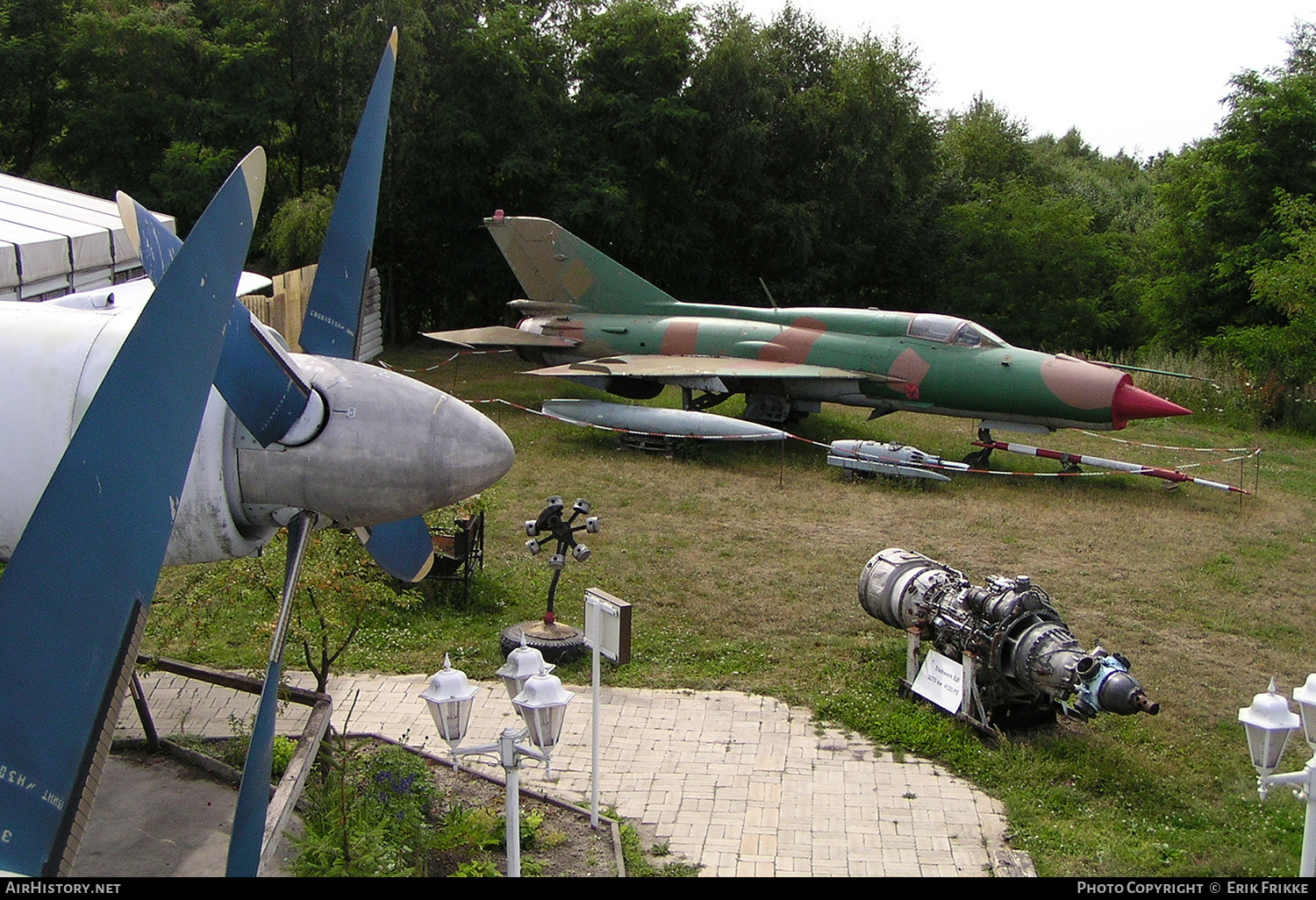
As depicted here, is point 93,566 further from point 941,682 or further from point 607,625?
point 941,682

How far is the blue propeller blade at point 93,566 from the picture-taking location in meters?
3.65

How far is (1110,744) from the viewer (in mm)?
8211

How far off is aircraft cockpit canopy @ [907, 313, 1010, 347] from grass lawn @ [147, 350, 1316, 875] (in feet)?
6.69

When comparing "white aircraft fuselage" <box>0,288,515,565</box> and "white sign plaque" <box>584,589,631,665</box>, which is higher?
"white aircraft fuselage" <box>0,288,515,565</box>

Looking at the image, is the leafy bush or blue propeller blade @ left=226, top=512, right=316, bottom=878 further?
the leafy bush

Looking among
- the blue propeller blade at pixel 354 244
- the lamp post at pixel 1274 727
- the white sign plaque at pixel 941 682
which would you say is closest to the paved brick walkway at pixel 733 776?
the white sign plaque at pixel 941 682

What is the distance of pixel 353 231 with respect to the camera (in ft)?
20.5

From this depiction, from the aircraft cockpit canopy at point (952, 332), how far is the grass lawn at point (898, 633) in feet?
6.69

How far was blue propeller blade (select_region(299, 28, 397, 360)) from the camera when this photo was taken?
20.4 ft

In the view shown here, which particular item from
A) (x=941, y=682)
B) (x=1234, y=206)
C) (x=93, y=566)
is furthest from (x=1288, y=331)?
(x=93, y=566)

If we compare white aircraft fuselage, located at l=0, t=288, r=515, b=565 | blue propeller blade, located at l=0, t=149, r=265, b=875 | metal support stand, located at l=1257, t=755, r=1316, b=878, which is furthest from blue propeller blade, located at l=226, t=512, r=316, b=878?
metal support stand, located at l=1257, t=755, r=1316, b=878

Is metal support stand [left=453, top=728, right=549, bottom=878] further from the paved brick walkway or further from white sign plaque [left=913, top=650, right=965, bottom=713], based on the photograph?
white sign plaque [left=913, top=650, right=965, bottom=713]

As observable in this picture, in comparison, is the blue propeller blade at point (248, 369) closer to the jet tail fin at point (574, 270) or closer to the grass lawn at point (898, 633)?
the grass lawn at point (898, 633)

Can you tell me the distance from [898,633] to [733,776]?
3.11 metres
